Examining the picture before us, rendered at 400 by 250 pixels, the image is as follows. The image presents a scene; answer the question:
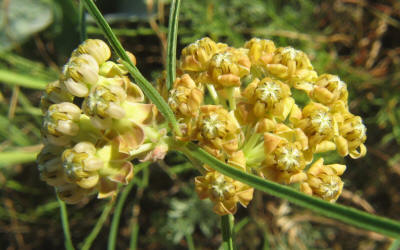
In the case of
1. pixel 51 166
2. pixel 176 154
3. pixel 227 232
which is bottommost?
pixel 176 154

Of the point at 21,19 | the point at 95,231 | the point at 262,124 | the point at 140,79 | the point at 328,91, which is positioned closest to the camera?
the point at 140,79

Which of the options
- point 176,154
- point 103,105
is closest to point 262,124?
point 103,105

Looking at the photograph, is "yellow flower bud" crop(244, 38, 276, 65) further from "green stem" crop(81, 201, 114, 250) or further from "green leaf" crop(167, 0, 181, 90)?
"green stem" crop(81, 201, 114, 250)

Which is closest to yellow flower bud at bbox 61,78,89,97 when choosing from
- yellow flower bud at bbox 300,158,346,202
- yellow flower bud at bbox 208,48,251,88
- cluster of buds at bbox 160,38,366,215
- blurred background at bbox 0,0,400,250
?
cluster of buds at bbox 160,38,366,215

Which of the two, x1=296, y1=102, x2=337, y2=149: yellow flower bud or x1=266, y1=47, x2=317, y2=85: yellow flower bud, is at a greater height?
x1=266, y1=47, x2=317, y2=85: yellow flower bud

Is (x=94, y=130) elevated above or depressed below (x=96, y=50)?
below

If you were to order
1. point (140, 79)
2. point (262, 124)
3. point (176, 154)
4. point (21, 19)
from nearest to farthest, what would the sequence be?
point (140, 79) < point (262, 124) < point (176, 154) < point (21, 19)

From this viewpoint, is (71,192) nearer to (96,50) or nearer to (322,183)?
(96,50)
